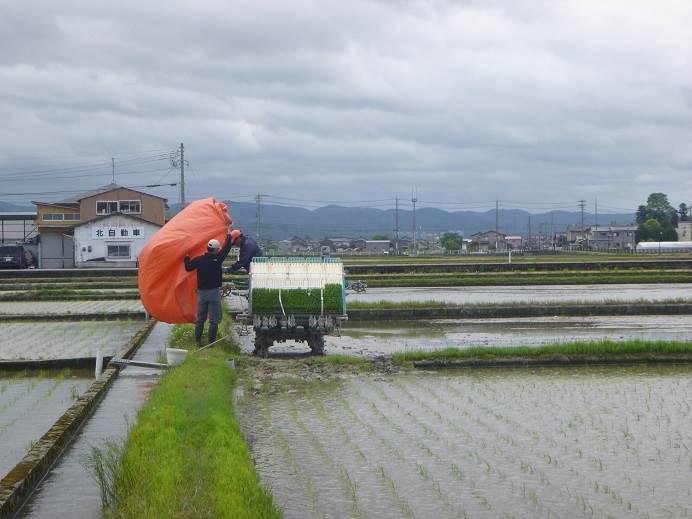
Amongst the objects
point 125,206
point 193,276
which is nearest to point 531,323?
point 193,276

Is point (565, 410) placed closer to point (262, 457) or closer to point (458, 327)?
point (262, 457)

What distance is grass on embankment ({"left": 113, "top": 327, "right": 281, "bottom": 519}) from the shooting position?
5344mm

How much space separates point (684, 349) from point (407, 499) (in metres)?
8.58

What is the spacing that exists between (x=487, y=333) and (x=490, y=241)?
12589 centimetres

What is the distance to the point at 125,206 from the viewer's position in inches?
2206

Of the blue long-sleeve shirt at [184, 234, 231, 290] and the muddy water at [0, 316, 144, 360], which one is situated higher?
the blue long-sleeve shirt at [184, 234, 231, 290]

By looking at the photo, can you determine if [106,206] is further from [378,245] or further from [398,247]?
[378,245]

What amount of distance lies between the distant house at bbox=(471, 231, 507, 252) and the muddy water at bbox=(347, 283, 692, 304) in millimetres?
102158

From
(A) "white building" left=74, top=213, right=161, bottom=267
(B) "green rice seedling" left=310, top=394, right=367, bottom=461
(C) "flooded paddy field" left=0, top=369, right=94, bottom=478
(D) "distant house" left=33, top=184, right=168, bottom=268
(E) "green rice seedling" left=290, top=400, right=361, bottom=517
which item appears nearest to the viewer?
(E) "green rice seedling" left=290, top=400, right=361, bottom=517

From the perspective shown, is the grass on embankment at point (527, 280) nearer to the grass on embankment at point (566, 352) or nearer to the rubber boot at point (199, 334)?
the grass on embankment at point (566, 352)

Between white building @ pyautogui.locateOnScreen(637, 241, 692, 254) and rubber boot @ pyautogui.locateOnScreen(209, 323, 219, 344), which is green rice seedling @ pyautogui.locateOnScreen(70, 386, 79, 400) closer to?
rubber boot @ pyautogui.locateOnScreen(209, 323, 219, 344)

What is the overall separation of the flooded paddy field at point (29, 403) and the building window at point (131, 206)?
43.8 m

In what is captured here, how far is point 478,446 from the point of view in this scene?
8.05m

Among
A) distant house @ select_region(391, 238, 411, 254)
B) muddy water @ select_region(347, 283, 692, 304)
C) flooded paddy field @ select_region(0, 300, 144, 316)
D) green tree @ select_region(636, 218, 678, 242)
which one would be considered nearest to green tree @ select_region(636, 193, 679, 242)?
green tree @ select_region(636, 218, 678, 242)
